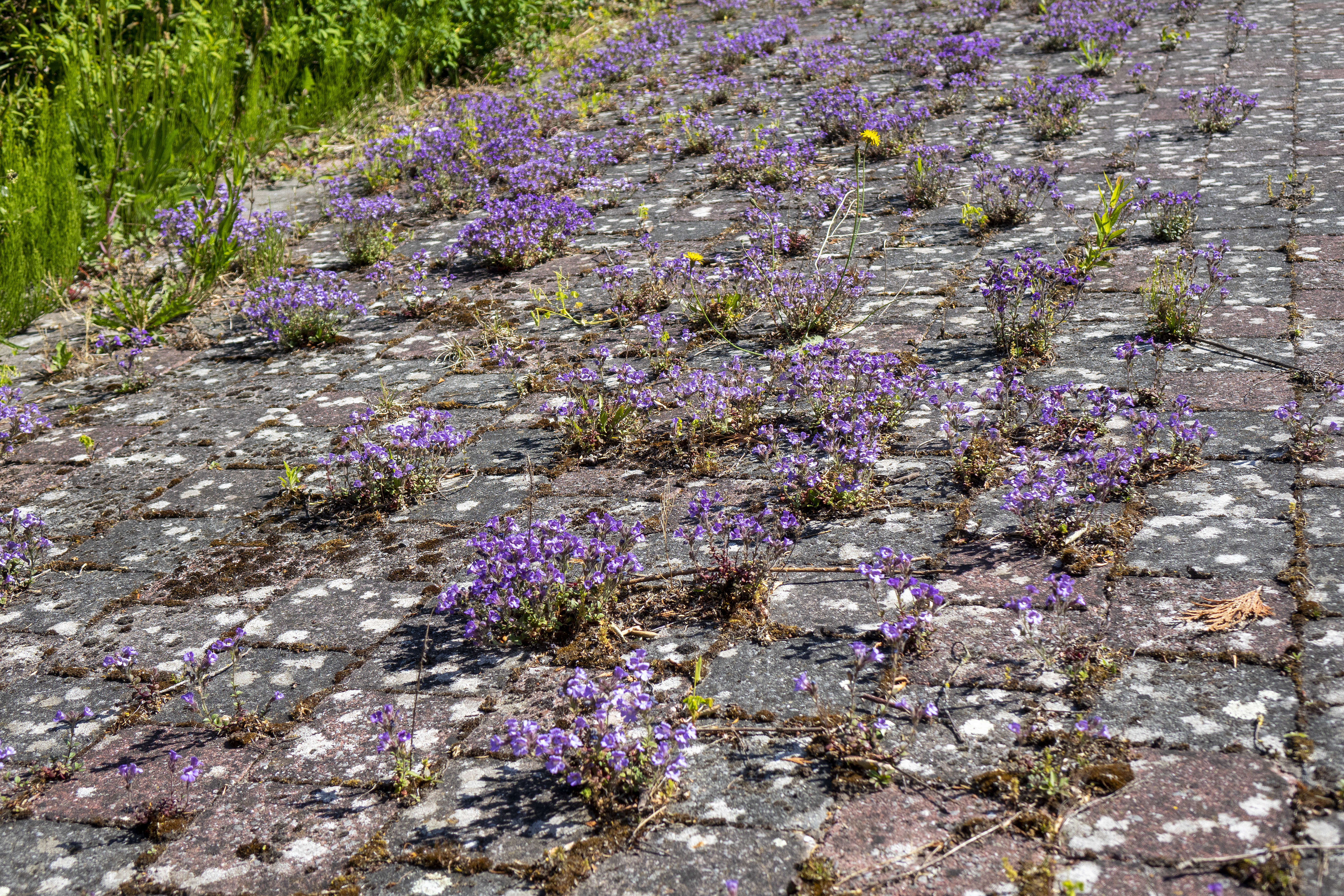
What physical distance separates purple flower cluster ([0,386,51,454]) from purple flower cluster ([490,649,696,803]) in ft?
13.1

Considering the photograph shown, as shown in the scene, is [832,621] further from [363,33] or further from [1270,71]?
[363,33]

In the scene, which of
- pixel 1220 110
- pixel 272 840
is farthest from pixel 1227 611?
pixel 1220 110

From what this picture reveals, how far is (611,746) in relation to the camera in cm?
275

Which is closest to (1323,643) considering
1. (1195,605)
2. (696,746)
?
(1195,605)

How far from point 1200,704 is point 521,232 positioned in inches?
210

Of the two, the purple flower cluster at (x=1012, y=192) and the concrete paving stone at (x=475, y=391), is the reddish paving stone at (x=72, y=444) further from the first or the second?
the purple flower cluster at (x=1012, y=192)

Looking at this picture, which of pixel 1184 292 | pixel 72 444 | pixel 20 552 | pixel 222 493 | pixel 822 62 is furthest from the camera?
pixel 822 62

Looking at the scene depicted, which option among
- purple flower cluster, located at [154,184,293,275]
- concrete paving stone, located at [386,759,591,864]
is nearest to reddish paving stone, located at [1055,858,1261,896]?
concrete paving stone, located at [386,759,591,864]

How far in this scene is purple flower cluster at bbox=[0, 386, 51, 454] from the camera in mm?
5543

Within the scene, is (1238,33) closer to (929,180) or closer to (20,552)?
(929,180)

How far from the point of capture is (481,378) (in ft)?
19.0

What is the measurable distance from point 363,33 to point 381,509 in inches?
325

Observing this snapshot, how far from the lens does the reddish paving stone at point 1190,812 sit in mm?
2398

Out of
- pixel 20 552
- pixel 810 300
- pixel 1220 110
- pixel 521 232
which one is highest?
pixel 1220 110
